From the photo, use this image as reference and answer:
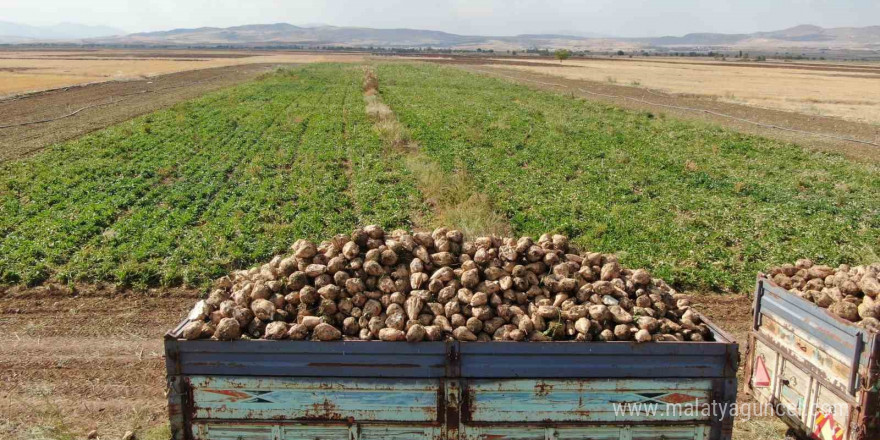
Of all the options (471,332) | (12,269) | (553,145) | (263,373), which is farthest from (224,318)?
(553,145)

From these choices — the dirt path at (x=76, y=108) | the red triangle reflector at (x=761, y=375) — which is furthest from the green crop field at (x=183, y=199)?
the red triangle reflector at (x=761, y=375)

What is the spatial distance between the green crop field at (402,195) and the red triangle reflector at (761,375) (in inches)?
173

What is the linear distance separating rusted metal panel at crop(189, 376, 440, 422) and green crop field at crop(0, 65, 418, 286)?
21.8 feet

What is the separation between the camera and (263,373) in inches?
204

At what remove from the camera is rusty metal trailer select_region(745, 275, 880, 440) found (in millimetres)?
5348

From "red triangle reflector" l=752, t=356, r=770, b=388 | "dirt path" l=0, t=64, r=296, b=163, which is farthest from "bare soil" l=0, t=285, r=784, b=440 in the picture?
"dirt path" l=0, t=64, r=296, b=163

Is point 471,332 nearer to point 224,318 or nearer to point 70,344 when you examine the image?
point 224,318

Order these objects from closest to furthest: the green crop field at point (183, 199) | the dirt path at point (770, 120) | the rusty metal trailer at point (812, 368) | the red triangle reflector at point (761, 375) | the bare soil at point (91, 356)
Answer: the rusty metal trailer at point (812, 368) → the red triangle reflector at point (761, 375) → the bare soil at point (91, 356) → the green crop field at point (183, 199) → the dirt path at point (770, 120)

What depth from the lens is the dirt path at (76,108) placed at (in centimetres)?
2675

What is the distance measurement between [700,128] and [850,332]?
91.3 feet

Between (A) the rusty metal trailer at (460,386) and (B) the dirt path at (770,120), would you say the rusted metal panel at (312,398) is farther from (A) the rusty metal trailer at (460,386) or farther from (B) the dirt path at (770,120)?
(B) the dirt path at (770,120)

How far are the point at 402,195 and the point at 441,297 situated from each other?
11568 millimetres

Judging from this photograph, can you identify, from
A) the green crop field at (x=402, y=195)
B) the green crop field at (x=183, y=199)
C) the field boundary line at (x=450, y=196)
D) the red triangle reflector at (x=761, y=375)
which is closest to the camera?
the red triangle reflector at (x=761, y=375)

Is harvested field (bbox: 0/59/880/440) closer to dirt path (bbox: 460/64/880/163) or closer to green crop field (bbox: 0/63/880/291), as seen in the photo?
green crop field (bbox: 0/63/880/291)
